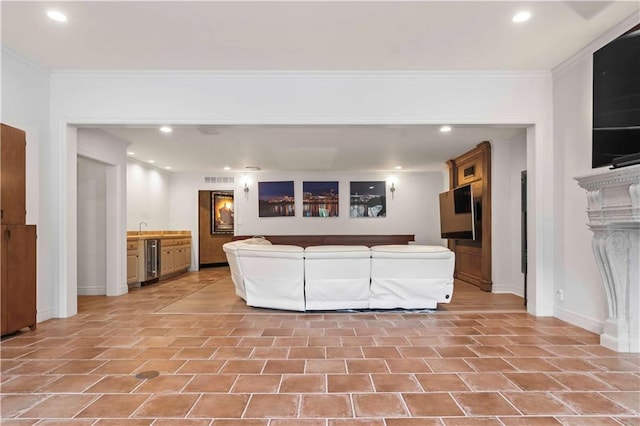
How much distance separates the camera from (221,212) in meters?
10.3

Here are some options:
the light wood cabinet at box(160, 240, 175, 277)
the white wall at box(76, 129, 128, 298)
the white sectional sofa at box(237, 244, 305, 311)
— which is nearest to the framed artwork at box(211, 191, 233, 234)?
the light wood cabinet at box(160, 240, 175, 277)

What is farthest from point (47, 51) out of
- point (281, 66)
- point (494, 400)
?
point (494, 400)

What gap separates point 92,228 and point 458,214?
620 cm

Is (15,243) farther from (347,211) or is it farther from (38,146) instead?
(347,211)

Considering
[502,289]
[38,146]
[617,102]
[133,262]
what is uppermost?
Result: [617,102]

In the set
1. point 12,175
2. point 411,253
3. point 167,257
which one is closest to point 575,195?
point 411,253

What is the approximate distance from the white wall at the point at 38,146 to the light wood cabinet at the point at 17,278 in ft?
1.23

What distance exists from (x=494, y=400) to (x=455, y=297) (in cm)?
331

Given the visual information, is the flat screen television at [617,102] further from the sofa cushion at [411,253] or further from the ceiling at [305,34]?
the sofa cushion at [411,253]

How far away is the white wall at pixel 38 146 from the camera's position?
3.54 m

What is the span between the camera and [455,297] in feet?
17.2

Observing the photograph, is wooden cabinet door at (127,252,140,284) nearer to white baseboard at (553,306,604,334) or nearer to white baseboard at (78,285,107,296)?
white baseboard at (78,285,107,296)

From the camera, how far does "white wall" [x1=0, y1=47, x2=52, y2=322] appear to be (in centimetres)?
354

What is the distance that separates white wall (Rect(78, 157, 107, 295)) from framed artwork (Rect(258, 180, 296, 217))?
4.20 meters
